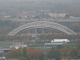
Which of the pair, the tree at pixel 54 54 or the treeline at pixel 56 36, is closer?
the tree at pixel 54 54

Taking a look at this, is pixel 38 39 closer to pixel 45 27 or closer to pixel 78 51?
Result: pixel 45 27

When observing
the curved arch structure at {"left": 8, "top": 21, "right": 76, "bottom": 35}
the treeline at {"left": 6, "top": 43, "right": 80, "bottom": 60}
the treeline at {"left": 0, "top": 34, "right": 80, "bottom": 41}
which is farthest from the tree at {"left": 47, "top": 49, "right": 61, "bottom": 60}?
the curved arch structure at {"left": 8, "top": 21, "right": 76, "bottom": 35}

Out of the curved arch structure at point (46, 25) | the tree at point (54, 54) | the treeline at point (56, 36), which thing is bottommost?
the tree at point (54, 54)

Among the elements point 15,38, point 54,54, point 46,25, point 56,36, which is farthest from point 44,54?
point 46,25

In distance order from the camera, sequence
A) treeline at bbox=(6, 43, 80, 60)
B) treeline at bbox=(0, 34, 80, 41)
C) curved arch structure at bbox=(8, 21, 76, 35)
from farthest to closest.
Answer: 1. curved arch structure at bbox=(8, 21, 76, 35)
2. treeline at bbox=(0, 34, 80, 41)
3. treeline at bbox=(6, 43, 80, 60)

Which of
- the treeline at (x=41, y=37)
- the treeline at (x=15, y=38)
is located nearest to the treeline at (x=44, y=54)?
the treeline at (x=41, y=37)

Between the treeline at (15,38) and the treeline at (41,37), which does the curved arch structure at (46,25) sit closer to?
the treeline at (41,37)

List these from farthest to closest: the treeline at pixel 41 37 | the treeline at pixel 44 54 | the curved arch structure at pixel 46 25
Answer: the curved arch structure at pixel 46 25 → the treeline at pixel 41 37 → the treeline at pixel 44 54

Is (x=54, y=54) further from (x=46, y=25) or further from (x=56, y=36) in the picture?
(x=46, y=25)

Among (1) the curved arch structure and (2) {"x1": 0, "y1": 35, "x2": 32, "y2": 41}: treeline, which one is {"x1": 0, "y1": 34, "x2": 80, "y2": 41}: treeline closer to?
(2) {"x1": 0, "y1": 35, "x2": 32, "y2": 41}: treeline

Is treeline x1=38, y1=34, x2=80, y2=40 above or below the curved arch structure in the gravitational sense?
below

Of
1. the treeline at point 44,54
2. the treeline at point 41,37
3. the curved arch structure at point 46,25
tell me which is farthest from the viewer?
the curved arch structure at point 46,25
